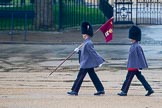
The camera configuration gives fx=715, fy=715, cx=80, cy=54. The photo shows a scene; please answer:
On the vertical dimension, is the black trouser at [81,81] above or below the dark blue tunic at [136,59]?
below

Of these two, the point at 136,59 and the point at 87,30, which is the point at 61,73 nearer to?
the point at 87,30

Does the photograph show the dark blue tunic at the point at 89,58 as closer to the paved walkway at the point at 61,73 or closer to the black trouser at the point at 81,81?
the black trouser at the point at 81,81

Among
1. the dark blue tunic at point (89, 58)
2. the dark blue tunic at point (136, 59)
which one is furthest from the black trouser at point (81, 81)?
the dark blue tunic at point (136, 59)

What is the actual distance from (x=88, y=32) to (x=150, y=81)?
294 cm

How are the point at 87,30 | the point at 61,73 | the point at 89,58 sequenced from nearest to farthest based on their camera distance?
Result: 1. the point at 89,58
2. the point at 87,30
3. the point at 61,73

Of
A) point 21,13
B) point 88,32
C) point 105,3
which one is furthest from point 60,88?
point 105,3

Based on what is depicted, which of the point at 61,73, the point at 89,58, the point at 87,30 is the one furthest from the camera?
the point at 61,73

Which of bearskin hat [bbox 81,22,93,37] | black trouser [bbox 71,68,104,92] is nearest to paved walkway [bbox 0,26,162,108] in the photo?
black trouser [bbox 71,68,104,92]

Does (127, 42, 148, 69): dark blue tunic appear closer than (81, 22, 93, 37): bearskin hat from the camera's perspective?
Yes

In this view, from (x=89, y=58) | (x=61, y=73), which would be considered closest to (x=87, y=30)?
(x=89, y=58)

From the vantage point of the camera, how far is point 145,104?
13000 mm

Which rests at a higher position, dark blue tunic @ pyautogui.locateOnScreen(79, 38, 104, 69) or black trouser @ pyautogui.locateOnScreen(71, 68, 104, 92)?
dark blue tunic @ pyautogui.locateOnScreen(79, 38, 104, 69)

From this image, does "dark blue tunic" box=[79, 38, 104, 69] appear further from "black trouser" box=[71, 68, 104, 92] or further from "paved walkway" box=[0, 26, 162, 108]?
"paved walkway" box=[0, 26, 162, 108]

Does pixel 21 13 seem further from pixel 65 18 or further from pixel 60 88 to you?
pixel 60 88
